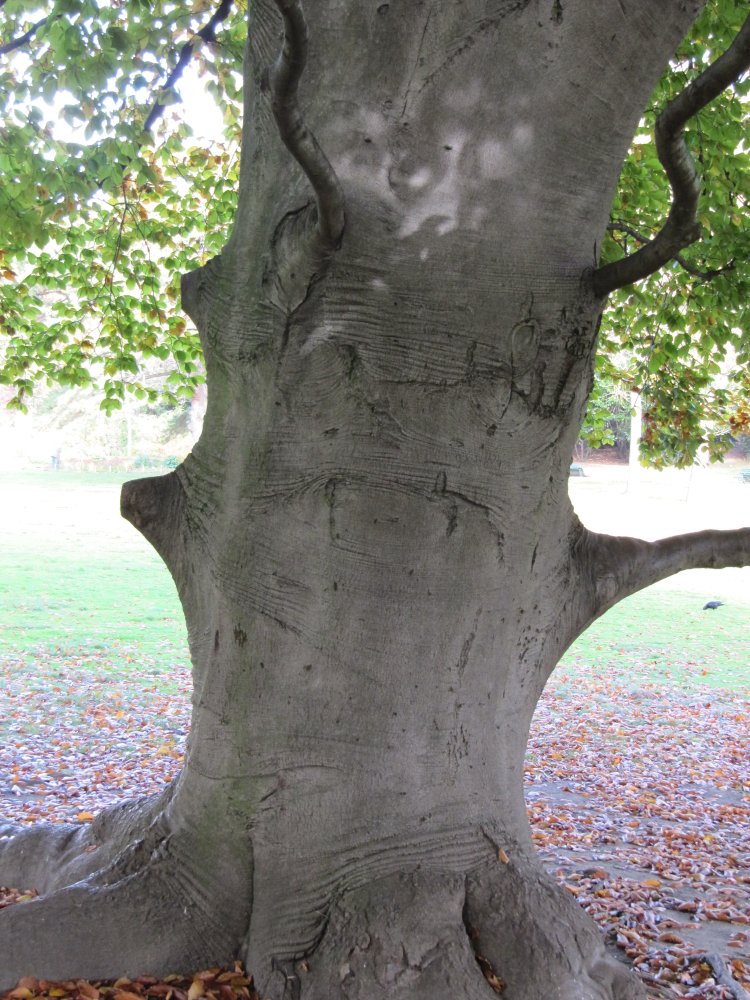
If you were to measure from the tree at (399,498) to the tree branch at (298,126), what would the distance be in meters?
0.03

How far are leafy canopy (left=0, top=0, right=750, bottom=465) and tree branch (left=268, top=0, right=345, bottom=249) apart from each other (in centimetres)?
228

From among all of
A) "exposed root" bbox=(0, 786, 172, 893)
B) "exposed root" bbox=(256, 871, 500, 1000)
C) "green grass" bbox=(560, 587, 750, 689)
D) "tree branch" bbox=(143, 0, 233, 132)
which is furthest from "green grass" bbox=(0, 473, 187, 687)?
"exposed root" bbox=(256, 871, 500, 1000)

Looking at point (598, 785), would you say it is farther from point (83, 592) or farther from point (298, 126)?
point (83, 592)

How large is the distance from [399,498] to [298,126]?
1.02m

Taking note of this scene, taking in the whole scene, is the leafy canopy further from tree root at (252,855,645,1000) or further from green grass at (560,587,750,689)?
green grass at (560,587,750,689)

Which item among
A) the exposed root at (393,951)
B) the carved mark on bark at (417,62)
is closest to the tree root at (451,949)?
the exposed root at (393,951)

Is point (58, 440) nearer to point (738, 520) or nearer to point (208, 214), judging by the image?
point (738, 520)

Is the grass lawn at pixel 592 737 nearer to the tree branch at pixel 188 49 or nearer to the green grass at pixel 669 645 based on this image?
the green grass at pixel 669 645

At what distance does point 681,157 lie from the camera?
2.33 metres

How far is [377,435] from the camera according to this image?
102 inches

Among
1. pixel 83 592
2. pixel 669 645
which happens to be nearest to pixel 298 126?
pixel 669 645

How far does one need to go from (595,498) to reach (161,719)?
28.5 metres

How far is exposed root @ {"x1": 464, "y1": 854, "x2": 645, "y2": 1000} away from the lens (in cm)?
253

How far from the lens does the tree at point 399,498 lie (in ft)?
8.49
